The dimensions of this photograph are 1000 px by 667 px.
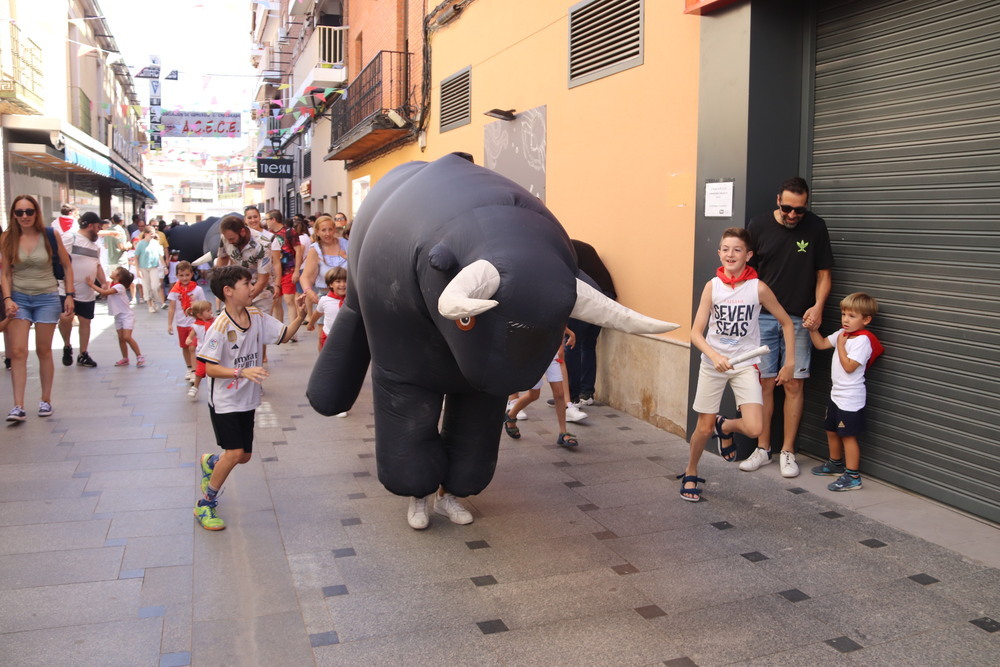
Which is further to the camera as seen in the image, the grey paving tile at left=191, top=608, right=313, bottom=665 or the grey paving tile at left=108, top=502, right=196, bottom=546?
the grey paving tile at left=108, top=502, right=196, bottom=546

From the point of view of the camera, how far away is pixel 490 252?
10.7 ft

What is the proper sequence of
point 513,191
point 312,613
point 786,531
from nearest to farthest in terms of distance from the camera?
point 312,613, point 513,191, point 786,531

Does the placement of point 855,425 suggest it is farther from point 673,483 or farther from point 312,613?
point 312,613

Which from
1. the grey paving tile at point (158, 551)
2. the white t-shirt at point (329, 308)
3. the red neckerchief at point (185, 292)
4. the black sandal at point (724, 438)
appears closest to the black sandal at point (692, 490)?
the black sandal at point (724, 438)

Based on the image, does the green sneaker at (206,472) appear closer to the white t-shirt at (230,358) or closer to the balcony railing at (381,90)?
the white t-shirt at (230,358)

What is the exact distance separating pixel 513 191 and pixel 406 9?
11.9 meters

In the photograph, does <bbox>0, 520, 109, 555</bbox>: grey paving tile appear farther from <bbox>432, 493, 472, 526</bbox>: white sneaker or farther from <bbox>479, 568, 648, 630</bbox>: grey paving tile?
<bbox>479, 568, 648, 630</bbox>: grey paving tile

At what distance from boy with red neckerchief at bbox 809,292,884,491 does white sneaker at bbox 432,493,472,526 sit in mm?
2288

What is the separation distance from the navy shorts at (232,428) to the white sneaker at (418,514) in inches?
37.6

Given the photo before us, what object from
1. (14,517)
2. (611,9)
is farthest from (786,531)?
(611,9)

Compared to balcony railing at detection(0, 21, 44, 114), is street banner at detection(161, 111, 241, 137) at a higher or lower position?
higher

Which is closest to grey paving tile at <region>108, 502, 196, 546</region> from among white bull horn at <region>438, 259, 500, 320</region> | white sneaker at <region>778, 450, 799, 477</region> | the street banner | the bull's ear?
the bull's ear

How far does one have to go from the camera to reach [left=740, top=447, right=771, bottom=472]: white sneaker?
18.1 feet

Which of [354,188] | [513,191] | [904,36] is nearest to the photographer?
[513,191]
